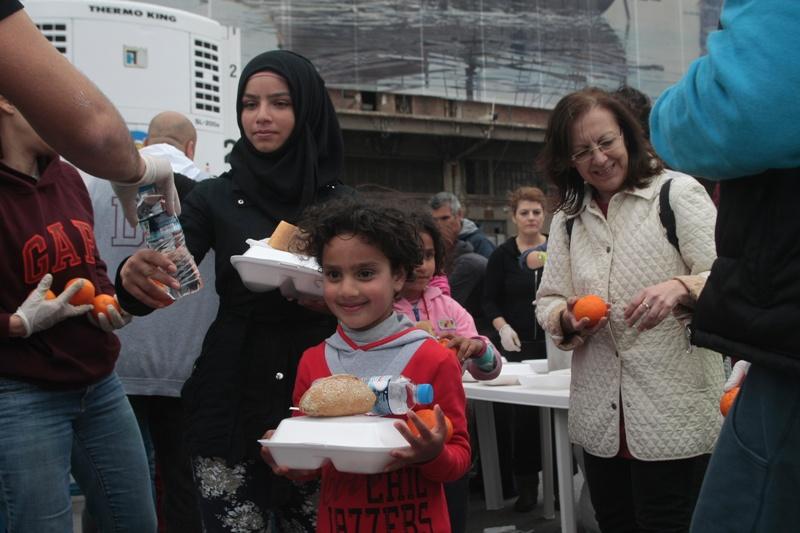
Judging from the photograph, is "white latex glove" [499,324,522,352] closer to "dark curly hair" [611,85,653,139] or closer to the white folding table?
the white folding table

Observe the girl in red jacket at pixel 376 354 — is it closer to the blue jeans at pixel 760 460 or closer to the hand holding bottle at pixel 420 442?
the hand holding bottle at pixel 420 442

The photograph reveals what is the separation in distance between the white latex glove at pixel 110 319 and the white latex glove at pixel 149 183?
1.52 ft

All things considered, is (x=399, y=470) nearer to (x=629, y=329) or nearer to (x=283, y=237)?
(x=283, y=237)

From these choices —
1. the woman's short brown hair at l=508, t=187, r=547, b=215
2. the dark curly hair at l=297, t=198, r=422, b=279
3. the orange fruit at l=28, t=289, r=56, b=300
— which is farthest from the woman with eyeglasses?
the woman's short brown hair at l=508, t=187, r=547, b=215

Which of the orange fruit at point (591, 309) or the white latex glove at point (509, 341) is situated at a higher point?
the orange fruit at point (591, 309)

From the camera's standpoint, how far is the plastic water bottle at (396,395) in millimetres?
1874

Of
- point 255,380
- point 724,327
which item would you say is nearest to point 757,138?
point 724,327

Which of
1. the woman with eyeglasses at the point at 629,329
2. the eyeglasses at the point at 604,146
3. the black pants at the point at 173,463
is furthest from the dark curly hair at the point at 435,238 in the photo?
the black pants at the point at 173,463

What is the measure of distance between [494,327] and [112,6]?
352 centimetres

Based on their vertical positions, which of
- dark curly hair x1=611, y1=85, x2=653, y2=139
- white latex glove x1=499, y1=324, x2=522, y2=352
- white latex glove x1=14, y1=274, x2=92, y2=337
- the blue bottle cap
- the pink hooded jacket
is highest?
dark curly hair x1=611, y1=85, x2=653, y2=139

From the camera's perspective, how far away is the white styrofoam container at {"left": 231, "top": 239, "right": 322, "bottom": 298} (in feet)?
6.97

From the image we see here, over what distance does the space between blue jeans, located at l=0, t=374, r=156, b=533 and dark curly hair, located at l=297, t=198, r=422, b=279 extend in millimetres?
725

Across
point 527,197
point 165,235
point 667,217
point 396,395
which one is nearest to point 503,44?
point 527,197

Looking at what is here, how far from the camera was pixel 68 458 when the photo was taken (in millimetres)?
2260
